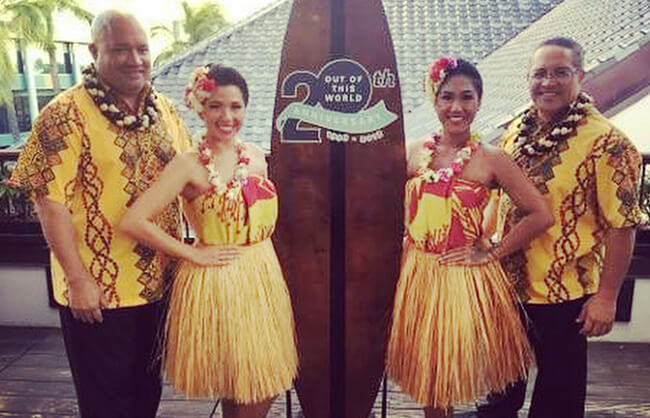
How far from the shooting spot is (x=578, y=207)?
175 cm

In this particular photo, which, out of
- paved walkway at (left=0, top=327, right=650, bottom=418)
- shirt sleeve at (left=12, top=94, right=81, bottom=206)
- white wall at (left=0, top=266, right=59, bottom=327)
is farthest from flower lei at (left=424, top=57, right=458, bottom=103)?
white wall at (left=0, top=266, right=59, bottom=327)

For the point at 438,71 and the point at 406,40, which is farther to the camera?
the point at 406,40

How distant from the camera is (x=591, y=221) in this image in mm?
1780

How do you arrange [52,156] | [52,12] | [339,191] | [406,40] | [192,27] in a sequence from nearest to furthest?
[52,156], [339,191], [406,40], [52,12], [192,27]

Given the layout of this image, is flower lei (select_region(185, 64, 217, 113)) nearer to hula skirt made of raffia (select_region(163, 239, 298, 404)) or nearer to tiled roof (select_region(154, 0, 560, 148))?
hula skirt made of raffia (select_region(163, 239, 298, 404))

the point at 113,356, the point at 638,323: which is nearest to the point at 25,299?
the point at 113,356

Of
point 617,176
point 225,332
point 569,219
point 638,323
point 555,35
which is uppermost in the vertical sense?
point 555,35

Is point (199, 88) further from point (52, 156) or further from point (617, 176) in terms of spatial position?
point (617, 176)

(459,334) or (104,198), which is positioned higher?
(104,198)

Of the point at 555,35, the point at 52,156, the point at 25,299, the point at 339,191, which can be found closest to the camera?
the point at 52,156

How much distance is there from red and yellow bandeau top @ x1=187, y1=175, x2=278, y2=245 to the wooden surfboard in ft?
0.89

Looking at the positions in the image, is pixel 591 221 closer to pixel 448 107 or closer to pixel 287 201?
pixel 448 107

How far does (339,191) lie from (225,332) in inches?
22.7

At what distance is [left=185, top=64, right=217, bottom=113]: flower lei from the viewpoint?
167 centimetres
